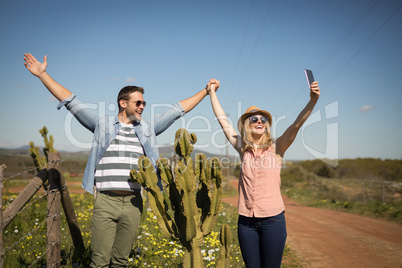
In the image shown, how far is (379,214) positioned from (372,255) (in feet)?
17.3

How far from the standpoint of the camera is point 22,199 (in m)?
3.00

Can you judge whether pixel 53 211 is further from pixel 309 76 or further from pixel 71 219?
pixel 309 76

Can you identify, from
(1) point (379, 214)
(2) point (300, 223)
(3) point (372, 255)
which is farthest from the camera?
(1) point (379, 214)

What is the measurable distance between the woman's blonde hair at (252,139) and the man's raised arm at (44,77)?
179 cm

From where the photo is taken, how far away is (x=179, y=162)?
272 centimetres

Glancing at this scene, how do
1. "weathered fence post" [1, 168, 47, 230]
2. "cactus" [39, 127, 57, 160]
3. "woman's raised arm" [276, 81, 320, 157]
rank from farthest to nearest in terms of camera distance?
"cactus" [39, 127, 57, 160] < "weathered fence post" [1, 168, 47, 230] < "woman's raised arm" [276, 81, 320, 157]

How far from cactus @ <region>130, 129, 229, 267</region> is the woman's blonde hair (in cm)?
32

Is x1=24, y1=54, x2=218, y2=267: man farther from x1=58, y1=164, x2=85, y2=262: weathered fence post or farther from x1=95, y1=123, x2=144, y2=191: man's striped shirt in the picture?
x1=58, y1=164, x2=85, y2=262: weathered fence post

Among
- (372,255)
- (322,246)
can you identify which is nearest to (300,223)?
(322,246)

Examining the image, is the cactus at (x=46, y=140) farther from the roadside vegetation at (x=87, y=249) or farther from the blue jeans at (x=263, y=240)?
the blue jeans at (x=263, y=240)

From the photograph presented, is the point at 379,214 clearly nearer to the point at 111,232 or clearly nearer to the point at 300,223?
the point at 300,223

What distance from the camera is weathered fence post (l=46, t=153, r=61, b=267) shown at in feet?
11.6

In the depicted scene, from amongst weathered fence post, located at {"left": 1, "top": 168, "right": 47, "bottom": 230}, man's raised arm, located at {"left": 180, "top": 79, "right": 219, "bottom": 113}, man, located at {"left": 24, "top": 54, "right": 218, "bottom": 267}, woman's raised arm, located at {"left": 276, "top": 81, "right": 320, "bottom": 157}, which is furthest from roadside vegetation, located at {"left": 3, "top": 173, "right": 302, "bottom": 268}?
woman's raised arm, located at {"left": 276, "top": 81, "right": 320, "bottom": 157}

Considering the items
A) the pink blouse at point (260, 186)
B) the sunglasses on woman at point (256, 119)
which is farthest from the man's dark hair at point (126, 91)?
the pink blouse at point (260, 186)
